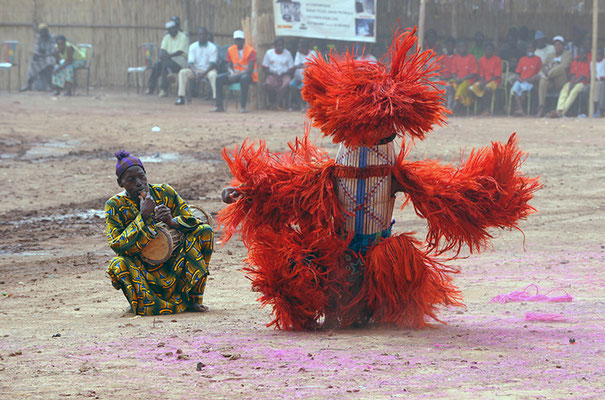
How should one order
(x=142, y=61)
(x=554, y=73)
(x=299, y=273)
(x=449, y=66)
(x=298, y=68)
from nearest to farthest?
(x=299, y=273)
(x=554, y=73)
(x=298, y=68)
(x=449, y=66)
(x=142, y=61)

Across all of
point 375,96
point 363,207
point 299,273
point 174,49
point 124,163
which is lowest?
point 299,273

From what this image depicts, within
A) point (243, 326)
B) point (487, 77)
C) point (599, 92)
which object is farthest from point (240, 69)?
point (243, 326)

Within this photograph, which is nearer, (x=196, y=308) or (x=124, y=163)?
(x=124, y=163)

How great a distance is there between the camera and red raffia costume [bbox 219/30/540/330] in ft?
13.9

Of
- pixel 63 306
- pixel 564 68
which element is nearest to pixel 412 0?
pixel 564 68

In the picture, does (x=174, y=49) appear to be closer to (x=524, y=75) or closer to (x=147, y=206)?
(x=524, y=75)

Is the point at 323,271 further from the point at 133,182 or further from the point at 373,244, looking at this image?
the point at 133,182

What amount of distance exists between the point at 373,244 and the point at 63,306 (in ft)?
7.15

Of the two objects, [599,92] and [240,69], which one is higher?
[240,69]

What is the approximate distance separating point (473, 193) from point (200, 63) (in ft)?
50.6

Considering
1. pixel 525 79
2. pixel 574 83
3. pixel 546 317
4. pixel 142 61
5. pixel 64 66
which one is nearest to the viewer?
pixel 546 317

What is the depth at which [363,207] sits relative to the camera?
4.36 metres

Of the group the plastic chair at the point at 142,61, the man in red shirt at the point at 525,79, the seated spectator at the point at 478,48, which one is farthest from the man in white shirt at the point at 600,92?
the plastic chair at the point at 142,61

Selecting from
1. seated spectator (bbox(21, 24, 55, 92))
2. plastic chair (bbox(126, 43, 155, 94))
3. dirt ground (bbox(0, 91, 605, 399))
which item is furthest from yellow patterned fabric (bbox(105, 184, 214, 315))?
seated spectator (bbox(21, 24, 55, 92))
